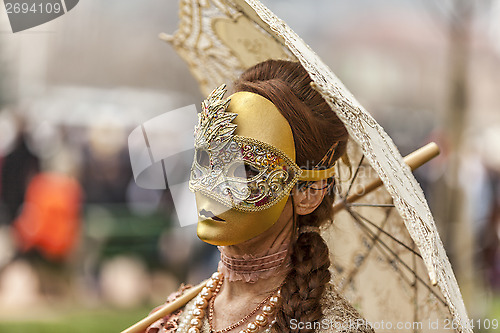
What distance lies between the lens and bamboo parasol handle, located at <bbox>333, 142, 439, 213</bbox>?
2.89 meters

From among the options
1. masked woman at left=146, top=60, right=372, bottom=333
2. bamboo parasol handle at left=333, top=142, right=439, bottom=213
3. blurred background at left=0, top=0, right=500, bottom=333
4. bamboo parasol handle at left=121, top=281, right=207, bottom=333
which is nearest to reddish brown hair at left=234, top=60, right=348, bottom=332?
masked woman at left=146, top=60, right=372, bottom=333

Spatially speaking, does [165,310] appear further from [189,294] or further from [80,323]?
[80,323]

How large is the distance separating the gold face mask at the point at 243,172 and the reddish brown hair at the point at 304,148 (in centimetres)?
6

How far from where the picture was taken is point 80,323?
719 centimetres

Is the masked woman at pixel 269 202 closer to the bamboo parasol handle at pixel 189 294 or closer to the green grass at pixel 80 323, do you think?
the bamboo parasol handle at pixel 189 294

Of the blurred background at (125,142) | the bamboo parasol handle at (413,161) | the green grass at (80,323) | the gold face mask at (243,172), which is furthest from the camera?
the green grass at (80,323)

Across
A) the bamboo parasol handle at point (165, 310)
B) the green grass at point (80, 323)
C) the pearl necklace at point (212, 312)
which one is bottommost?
the green grass at point (80, 323)

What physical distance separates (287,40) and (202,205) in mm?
650

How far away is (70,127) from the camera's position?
862 centimetres

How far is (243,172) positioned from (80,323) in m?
5.19

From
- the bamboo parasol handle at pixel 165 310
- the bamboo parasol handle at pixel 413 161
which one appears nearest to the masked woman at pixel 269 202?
the bamboo parasol handle at pixel 165 310

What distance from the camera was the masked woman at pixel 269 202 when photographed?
2.51m

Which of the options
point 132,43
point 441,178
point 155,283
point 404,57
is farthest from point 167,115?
point 404,57

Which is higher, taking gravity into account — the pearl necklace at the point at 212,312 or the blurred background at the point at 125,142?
the pearl necklace at the point at 212,312
